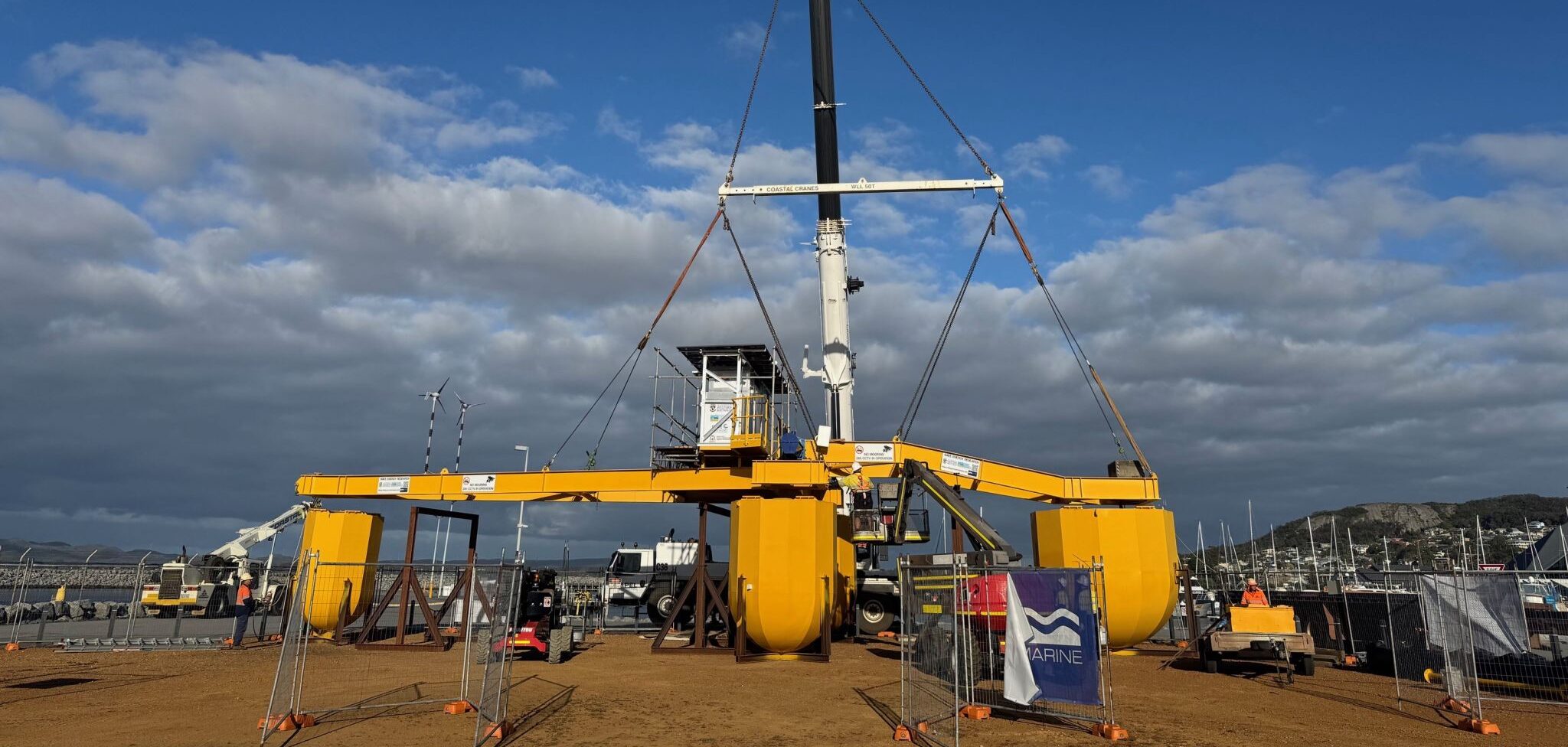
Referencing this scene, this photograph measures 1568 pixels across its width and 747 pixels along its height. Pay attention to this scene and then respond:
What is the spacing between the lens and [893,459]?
21.0 m

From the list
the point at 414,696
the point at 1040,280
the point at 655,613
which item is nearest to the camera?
Result: the point at 414,696

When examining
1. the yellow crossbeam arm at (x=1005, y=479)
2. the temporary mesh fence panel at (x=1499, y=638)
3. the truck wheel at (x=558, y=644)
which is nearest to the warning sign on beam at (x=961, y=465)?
the yellow crossbeam arm at (x=1005, y=479)

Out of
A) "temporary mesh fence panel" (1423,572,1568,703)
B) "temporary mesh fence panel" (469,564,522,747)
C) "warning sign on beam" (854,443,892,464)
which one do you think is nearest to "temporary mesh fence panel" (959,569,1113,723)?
"temporary mesh fence panel" (1423,572,1568,703)

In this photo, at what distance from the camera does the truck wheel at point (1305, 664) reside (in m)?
16.7

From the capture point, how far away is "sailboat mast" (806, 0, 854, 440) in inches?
1007

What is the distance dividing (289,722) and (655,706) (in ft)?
16.2

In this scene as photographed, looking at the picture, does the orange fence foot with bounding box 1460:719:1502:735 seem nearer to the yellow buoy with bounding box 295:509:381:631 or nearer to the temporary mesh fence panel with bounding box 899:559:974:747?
the temporary mesh fence panel with bounding box 899:559:974:747

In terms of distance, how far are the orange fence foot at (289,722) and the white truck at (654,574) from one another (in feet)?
47.6

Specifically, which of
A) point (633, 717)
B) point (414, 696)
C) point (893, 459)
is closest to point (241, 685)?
point (414, 696)

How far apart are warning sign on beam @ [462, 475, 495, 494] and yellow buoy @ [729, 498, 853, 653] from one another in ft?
26.2

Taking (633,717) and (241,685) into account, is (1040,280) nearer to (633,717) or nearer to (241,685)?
(633,717)

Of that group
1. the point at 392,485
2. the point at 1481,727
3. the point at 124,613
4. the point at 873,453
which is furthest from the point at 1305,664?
the point at 124,613

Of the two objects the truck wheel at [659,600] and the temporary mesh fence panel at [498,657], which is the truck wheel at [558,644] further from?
the truck wheel at [659,600]

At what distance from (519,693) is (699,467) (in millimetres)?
8567
